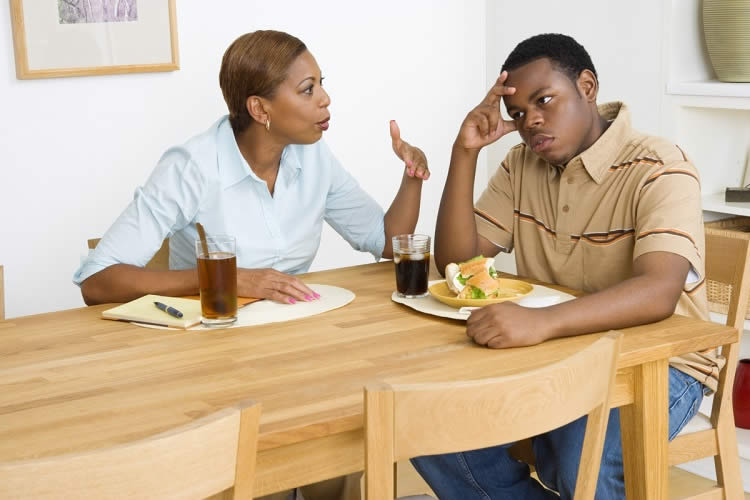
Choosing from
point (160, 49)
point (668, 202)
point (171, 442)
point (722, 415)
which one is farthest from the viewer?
point (160, 49)

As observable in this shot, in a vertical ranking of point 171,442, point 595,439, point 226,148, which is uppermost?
point 226,148

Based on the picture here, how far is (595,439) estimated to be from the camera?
51.0 inches

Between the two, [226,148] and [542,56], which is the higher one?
[542,56]

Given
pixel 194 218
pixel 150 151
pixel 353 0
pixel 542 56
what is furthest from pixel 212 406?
pixel 353 0

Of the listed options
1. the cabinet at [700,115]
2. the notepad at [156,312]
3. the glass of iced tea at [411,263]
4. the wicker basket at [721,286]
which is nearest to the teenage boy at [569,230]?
the glass of iced tea at [411,263]

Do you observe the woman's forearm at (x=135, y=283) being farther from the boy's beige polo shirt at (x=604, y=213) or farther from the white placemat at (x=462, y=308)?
the boy's beige polo shirt at (x=604, y=213)

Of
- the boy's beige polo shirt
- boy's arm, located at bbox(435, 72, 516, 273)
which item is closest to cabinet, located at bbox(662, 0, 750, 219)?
the boy's beige polo shirt

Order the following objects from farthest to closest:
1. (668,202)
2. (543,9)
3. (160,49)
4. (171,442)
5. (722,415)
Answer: (543,9) < (160,49) < (722,415) < (668,202) < (171,442)

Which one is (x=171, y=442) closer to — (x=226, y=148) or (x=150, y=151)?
(x=226, y=148)

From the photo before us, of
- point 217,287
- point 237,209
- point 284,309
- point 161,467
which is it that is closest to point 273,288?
point 284,309

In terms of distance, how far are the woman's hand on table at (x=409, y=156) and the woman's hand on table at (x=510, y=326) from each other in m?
0.65

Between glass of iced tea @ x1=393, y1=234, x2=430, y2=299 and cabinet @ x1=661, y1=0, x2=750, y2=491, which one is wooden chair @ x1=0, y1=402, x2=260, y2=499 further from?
cabinet @ x1=661, y1=0, x2=750, y2=491

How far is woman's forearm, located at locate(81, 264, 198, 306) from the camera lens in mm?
1871

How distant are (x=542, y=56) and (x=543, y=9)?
1.55m
